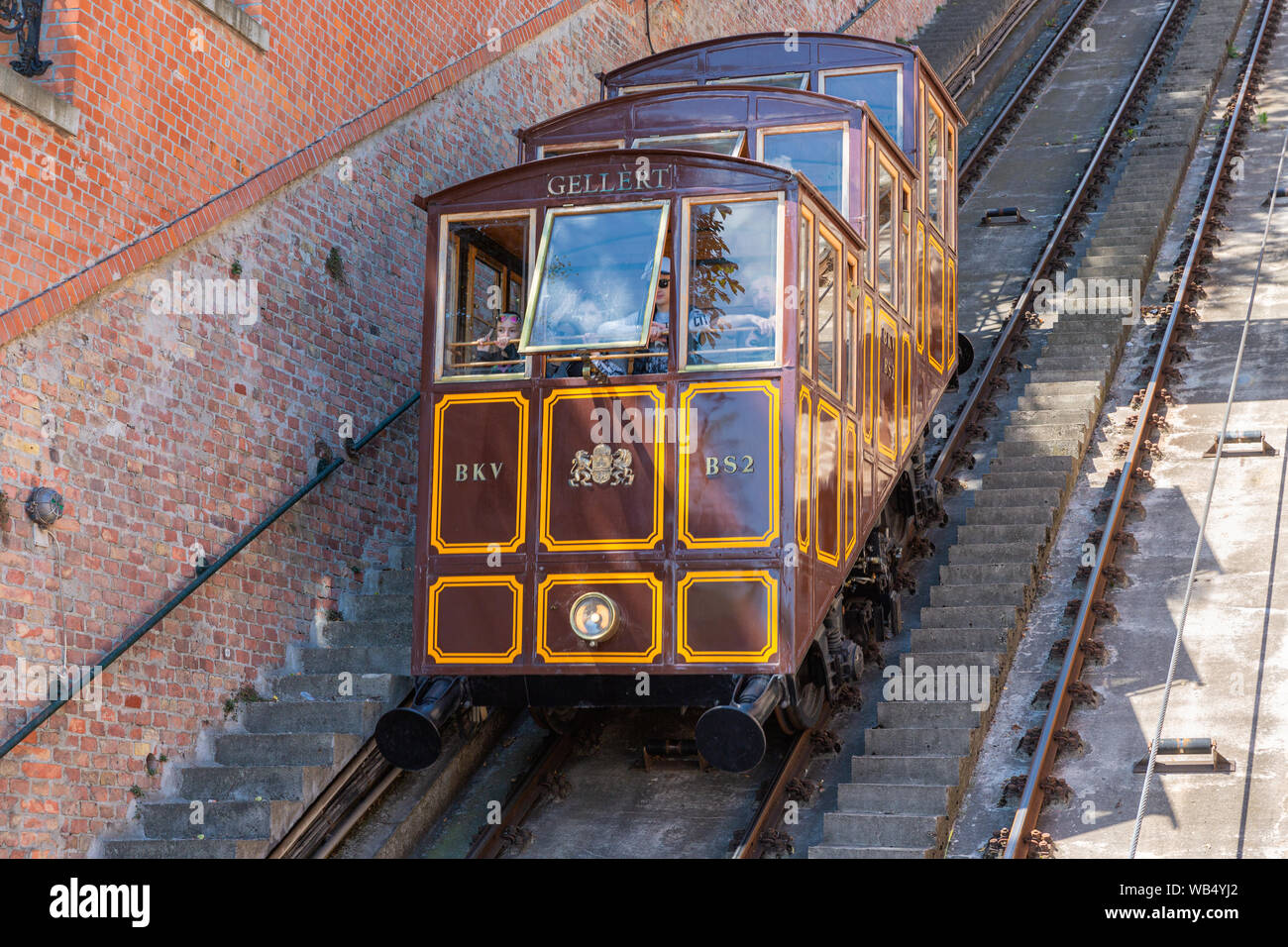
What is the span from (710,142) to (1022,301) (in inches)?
263

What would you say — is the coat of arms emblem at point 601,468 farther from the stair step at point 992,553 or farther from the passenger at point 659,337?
the stair step at point 992,553

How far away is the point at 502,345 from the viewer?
859 centimetres

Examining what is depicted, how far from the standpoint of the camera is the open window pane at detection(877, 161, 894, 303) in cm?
974

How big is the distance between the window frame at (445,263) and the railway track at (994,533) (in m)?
2.92

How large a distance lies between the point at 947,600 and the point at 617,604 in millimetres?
3069

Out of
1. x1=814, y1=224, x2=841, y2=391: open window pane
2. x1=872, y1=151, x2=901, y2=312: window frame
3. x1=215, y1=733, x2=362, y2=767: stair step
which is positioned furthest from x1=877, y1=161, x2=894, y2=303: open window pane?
x1=215, y1=733, x2=362, y2=767: stair step

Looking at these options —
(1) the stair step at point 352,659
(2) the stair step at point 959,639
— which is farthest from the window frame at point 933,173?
(1) the stair step at point 352,659

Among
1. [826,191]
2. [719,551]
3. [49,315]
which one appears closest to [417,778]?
[719,551]

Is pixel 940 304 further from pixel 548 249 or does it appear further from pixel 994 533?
pixel 548 249

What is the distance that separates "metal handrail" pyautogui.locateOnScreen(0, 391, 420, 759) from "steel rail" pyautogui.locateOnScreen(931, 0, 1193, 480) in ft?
14.1

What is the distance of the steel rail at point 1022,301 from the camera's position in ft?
42.3

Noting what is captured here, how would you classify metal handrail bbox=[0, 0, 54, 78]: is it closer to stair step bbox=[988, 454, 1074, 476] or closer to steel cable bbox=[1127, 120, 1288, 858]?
steel cable bbox=[1127, 120, 1288, 858]

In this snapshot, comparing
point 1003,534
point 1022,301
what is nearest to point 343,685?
point 1003,534

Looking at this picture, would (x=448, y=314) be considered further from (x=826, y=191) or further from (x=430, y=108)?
Answer: (x=430, y=108)
